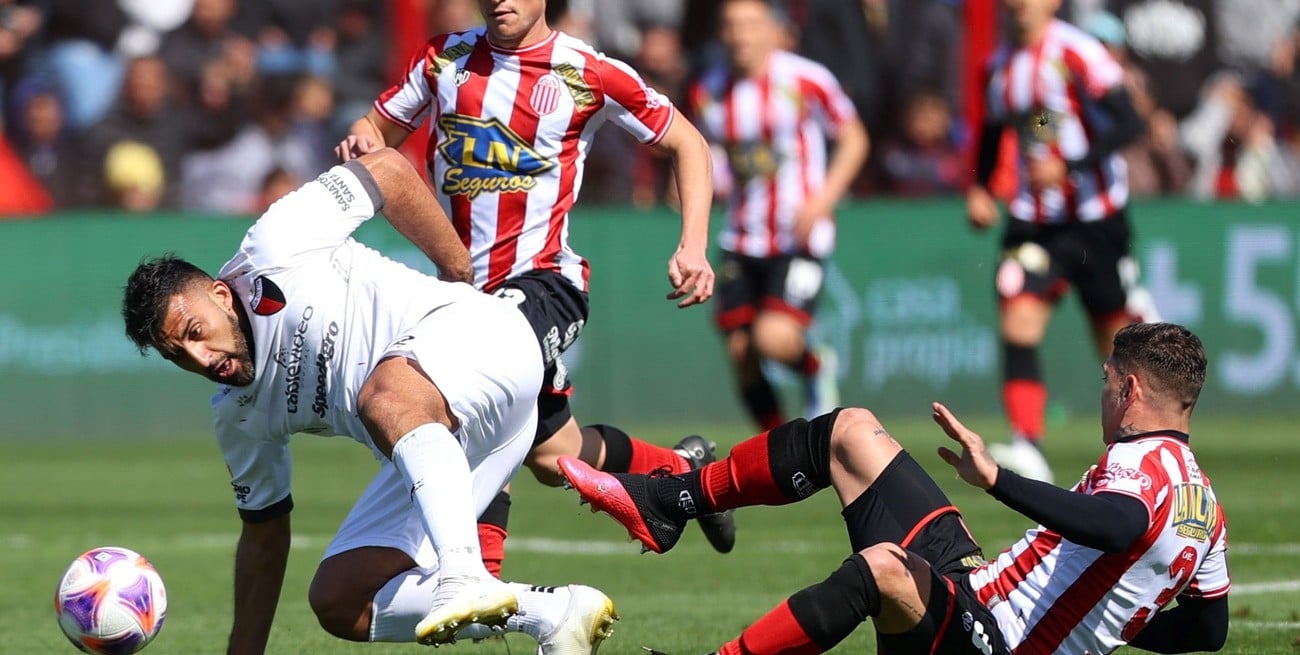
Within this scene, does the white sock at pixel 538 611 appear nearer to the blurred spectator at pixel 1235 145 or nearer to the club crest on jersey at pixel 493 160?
the club crest on jersey at pixel 493 160

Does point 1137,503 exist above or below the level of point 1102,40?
above

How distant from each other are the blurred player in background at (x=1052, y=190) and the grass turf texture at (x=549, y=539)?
0.97m

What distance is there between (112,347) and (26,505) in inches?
135

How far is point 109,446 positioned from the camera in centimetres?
1420

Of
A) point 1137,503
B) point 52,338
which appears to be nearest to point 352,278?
point 1137,503

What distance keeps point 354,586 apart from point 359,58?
34.5 feet

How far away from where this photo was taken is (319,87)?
15.1 meters

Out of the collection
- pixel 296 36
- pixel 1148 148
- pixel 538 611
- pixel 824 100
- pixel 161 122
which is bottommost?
pixel 161 122

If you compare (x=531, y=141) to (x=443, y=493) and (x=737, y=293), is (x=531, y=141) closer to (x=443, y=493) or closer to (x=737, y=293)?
(x=443, y=493)

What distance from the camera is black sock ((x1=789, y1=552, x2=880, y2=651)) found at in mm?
4531

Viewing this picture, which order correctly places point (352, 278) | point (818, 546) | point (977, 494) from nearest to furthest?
point (352, 278), point (818, 546), point (977, 494)

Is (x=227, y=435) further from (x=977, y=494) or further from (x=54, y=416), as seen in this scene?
(x=54, y=416)

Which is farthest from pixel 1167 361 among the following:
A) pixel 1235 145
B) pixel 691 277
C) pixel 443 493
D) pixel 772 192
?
pixel 1235 145

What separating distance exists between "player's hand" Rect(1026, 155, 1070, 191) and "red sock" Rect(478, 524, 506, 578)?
19.1ft
